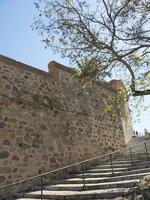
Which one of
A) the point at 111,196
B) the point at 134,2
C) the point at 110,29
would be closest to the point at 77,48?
the point at 110,29

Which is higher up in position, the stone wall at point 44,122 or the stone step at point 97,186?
the stone wall at point 44,122

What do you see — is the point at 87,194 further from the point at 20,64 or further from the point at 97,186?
the point at 20,64

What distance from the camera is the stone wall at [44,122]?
1066 cm

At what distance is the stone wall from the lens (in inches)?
420

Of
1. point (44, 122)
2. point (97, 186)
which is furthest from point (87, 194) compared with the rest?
point (44, 122)

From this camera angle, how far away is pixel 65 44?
447 inches

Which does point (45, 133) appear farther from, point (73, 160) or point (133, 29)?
point (133, 29)

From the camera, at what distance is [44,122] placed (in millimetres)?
12234

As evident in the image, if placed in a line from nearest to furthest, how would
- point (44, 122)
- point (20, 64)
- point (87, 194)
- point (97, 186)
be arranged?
point (87, 194)
point (97, 186)
point (20, 64)
point (44, 122)

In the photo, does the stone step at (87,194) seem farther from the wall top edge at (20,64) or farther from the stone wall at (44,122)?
the wall top edge at (20,64)

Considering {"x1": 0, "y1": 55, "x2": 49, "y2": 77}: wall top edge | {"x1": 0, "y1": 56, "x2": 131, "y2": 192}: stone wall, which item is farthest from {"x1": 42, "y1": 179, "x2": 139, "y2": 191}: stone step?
{"x1": 0, "y1": 55, "x2": 49, "y2": 77}: wall top edge

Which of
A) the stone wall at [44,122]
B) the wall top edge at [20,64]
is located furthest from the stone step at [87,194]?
the wall top edge at [20,64]

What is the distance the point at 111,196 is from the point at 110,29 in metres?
5.25

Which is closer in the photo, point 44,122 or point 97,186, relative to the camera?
point 97,186
